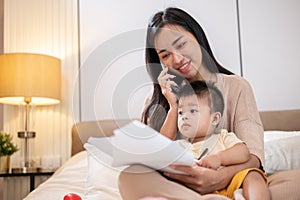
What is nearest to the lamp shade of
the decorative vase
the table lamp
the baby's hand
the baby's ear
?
→ the table lamp

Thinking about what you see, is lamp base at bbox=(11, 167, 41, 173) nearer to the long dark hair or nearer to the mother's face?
the long dark hair

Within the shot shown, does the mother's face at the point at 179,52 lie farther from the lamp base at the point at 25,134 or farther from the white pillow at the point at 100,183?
the lamp base at the point at 25,134

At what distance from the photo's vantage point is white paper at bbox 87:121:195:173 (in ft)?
3.27

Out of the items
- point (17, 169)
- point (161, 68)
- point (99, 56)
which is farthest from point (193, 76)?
point (17, 169)

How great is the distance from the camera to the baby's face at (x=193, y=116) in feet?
4.20

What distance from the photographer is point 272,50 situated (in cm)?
247

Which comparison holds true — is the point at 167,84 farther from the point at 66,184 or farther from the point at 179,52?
the point at 66,184

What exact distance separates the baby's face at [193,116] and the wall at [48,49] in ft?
4.59

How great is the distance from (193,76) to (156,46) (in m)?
0.15

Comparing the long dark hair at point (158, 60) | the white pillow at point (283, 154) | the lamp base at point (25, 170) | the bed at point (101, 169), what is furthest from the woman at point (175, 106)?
the lamp base at point (25, 170)

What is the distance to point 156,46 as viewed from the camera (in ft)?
4.45

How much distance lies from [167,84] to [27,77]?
50.5 inches

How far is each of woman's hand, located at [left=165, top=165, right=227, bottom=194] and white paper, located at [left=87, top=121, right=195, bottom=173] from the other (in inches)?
2.5

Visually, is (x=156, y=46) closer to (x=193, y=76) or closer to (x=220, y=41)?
(x=193, y=76)
